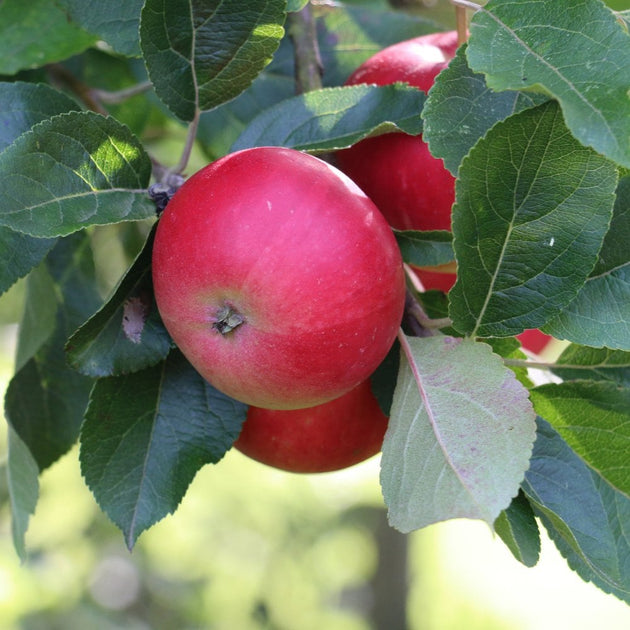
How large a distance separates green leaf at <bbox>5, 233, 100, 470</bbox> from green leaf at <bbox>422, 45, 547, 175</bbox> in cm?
48

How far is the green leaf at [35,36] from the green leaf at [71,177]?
1.16 feet

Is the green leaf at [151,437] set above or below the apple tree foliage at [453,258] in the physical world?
below

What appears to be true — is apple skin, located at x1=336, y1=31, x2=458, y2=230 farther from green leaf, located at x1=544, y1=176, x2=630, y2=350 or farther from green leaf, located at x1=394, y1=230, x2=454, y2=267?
green leaf, located at x1=544, y1=176, x2=630, y2=350

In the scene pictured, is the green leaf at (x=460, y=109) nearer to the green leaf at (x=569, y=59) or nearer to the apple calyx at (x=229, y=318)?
the green leaf at (x=569, y=59)

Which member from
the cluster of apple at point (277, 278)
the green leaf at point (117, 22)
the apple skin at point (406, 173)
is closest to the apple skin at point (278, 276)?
the cluster of apple at point (277, 278)

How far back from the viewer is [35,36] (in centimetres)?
95

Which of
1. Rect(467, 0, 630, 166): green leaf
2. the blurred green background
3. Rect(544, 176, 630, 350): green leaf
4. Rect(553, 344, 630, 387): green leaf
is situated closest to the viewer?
Rect(467, 0, 630, 166): green leaf

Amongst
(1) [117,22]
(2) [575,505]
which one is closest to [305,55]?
(1) [117,22]

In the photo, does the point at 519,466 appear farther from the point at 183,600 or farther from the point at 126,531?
the point at 183,600

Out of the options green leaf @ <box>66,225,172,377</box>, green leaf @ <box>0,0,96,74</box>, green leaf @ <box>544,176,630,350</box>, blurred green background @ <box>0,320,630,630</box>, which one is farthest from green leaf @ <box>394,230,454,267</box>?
blurred green background @ <box>0,320,630,630</box>

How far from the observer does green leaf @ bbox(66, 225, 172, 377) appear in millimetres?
657

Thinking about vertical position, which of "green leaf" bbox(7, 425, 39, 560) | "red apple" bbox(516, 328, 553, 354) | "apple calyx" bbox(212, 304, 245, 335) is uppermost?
"apple calyx" bbox(212, 304, 245, 335)

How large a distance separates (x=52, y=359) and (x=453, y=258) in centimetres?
50

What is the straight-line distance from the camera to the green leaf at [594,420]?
28.2 inches
